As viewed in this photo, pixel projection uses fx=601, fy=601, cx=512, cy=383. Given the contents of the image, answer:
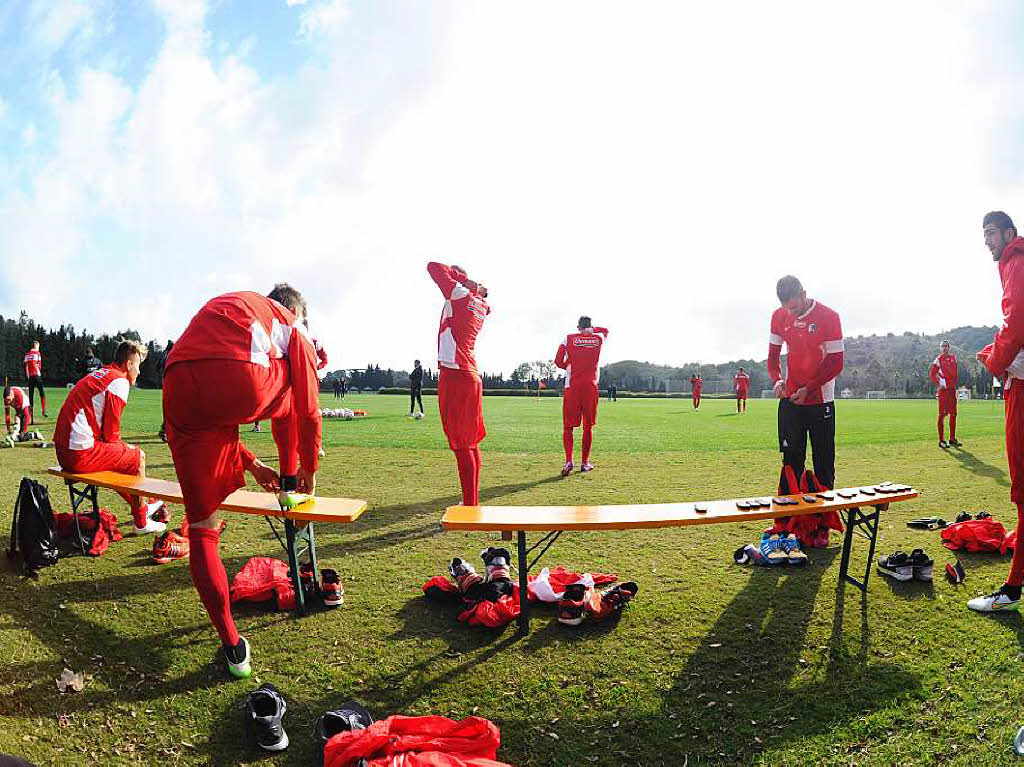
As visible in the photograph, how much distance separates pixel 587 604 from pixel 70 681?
10.0 feet

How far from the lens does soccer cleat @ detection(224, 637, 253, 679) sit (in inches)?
134

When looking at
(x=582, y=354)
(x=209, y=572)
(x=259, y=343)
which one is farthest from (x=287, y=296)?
(x=582, y=354)

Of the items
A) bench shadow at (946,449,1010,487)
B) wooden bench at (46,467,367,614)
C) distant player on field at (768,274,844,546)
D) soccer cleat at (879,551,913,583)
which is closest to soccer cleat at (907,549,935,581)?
soccer cleat at (879,551,913,583)

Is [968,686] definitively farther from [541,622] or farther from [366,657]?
[366,657]

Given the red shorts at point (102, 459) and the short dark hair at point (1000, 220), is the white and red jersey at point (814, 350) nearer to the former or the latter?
the short dark hair at point (1000, 220)

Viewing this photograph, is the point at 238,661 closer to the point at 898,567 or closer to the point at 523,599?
the point at 523,599

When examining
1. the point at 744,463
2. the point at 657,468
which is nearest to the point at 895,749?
the point at 657,468

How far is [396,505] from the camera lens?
7.87m

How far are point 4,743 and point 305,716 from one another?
1.36m

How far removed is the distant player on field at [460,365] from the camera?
582 cm

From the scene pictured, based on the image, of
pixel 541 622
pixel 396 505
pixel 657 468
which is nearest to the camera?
pixel 541 622

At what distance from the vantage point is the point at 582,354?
10031 mm

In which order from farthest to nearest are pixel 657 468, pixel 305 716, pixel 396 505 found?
pixel 657 468 → pixel 396 505 → pixel 305 716

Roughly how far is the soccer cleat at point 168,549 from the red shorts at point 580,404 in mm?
5945
